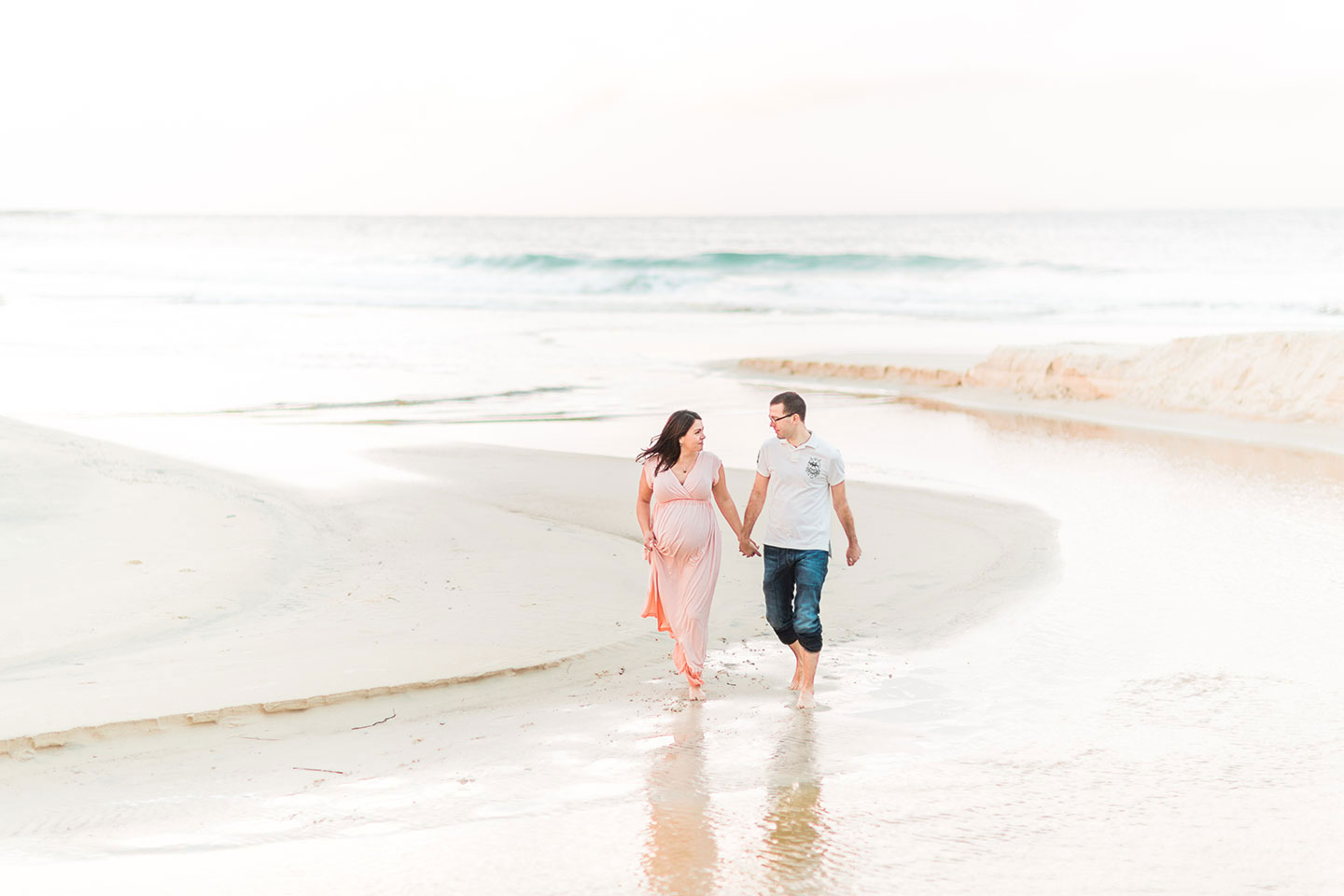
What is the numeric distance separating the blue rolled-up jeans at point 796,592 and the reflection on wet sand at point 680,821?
2.49 feet

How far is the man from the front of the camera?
19.8ft

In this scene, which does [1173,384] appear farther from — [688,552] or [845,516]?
[688,552]

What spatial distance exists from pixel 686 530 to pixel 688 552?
118mm

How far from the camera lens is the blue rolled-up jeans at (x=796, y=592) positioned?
6.02 metres

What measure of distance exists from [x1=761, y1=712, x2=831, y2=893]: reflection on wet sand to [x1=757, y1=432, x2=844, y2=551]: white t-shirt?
0.97m

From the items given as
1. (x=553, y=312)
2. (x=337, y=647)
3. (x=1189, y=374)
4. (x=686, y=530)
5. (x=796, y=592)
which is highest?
(x=553, y=312)

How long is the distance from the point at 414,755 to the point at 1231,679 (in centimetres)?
412

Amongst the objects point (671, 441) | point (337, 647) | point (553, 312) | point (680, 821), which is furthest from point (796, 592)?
point (553, 312)

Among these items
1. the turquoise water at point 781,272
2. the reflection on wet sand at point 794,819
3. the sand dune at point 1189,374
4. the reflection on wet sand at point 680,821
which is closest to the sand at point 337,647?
the reflection on wet sand at point 680,821

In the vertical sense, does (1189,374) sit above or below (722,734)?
above

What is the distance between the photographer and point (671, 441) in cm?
607

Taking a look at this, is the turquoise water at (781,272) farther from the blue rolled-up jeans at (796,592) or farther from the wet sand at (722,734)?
the blue rolled-up jeans at (796,592)

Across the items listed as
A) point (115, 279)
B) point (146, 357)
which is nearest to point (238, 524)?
point (146, 357)

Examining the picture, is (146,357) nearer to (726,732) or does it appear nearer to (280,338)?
(280,338)
